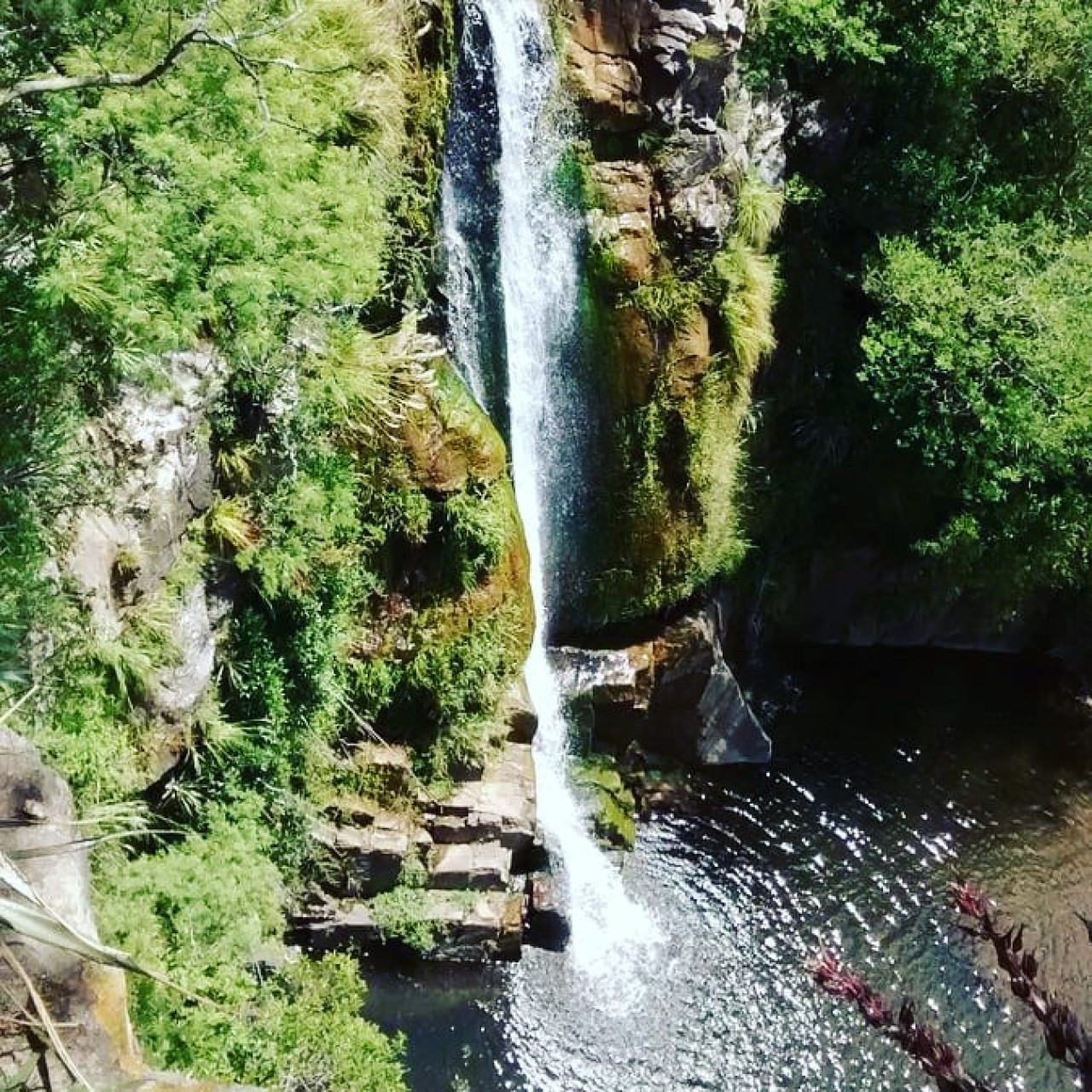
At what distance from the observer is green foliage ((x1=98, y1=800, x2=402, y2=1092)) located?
25.3 feet

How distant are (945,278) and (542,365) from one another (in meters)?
5.55

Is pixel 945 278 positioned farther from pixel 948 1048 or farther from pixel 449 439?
pixel 948 1048

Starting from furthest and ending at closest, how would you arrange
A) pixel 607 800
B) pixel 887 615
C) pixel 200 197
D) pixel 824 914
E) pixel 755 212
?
1. pixel 887 615
2. pixel 755 212
3. pixel 607 800
4. pixel 824 914
5. pixel 200 197

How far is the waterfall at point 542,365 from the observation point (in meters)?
11.6

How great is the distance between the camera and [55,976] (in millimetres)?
4938

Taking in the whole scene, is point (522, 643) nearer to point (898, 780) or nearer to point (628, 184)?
point (628, 184)

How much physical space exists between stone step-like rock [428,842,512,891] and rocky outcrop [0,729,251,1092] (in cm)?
593

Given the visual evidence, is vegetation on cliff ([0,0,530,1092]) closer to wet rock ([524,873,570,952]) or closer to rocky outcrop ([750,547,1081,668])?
wet rock ([524,873,570,952])

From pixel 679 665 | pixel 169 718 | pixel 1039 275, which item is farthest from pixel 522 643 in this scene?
pixel 1039 275

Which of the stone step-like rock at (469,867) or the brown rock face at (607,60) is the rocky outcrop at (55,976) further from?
the brown rock face at (607,60)

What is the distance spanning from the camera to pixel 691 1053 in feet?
36.8

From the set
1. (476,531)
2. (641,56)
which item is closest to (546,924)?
(476,531)

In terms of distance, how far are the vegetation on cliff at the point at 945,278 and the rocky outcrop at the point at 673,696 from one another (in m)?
2.60

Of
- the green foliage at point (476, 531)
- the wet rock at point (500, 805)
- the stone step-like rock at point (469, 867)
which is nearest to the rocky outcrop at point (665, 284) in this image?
the green foliage at point (476, 531)
